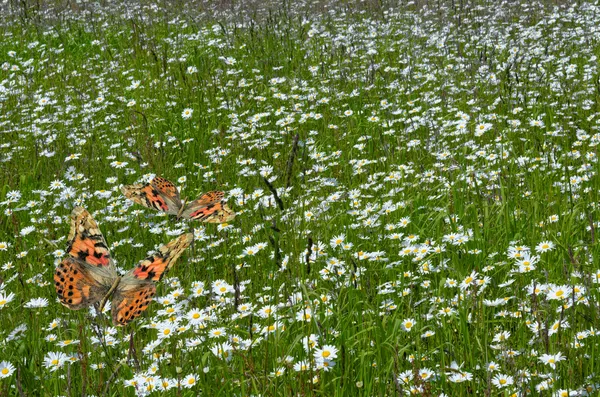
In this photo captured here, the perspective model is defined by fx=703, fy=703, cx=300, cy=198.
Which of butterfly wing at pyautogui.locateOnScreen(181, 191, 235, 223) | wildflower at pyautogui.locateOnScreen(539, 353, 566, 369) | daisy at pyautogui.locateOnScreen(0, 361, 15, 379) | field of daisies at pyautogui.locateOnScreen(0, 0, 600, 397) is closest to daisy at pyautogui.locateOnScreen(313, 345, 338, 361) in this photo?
field of daisies at pyautogui.locateOnScreen(0, 0, 600, 397)

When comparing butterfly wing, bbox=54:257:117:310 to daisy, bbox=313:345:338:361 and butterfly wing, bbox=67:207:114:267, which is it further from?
daisy, bbox=313:345:338:361

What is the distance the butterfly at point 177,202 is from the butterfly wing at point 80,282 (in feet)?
3.87

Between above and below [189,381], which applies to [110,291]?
above

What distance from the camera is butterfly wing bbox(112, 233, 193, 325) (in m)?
3.09

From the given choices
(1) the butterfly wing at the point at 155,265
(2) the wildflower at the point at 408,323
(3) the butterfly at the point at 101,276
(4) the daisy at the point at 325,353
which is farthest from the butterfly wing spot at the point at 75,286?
(2) the wildflower at the point at 408,323

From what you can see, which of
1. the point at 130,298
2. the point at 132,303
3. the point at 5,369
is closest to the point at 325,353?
the point at 132,303

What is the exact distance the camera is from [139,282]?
3.24 meters

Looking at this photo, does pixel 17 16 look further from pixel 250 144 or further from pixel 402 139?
pixel 402 139

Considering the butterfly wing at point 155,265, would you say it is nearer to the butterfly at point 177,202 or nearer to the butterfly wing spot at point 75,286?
the butterfly wing spot at point 75,286

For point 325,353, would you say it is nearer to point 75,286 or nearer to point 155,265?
point 155,265

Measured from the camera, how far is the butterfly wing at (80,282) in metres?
3.17

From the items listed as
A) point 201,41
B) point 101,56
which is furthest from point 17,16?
point 201,41

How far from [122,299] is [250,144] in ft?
10.6

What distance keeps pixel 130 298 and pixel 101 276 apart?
0.64ft
